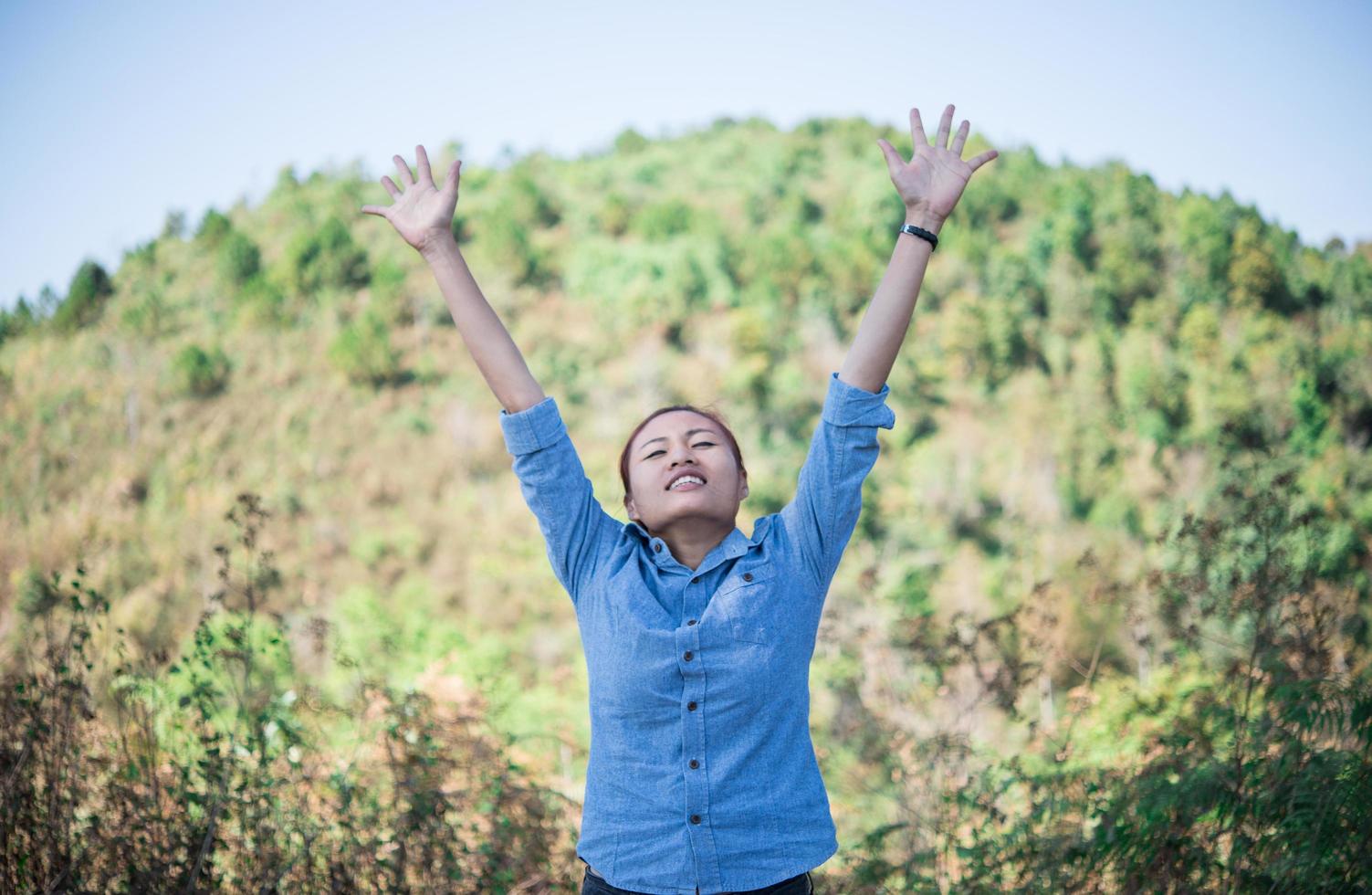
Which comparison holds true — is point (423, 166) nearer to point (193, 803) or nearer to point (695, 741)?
point (695, 741)

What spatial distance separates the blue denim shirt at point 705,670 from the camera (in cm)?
139

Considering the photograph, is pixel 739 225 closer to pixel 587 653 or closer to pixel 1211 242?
pixel 1211 242

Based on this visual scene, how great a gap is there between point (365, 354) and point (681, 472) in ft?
111

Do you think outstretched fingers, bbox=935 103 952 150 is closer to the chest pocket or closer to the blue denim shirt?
the blue denim shirt

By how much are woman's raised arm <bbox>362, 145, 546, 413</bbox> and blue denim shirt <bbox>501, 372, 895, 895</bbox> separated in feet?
0.16

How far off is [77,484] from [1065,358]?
3157cm

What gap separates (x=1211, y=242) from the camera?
40.6m

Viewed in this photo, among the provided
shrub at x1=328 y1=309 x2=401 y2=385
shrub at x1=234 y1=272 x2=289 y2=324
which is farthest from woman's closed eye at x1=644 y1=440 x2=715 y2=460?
shrub at x1=234 y1=272 x2=289 y2=324

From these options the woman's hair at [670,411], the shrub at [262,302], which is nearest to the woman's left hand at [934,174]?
the woman's hair at [670,411]

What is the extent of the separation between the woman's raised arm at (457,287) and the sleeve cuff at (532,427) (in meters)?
0.02

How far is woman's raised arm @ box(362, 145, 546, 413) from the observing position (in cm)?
160

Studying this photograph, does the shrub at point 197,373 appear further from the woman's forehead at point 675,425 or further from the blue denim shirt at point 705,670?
the blue denim shirt at point 705,670

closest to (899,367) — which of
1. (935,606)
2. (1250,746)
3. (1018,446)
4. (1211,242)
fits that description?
(1018,446)

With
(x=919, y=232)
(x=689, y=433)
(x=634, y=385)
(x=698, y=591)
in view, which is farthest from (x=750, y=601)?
(x=634, y=385)
